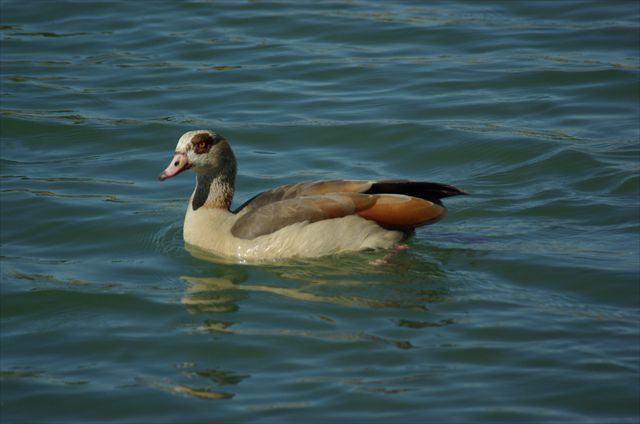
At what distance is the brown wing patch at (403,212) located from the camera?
34.5 feet

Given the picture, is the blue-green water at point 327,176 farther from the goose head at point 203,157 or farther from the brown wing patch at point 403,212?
the goose head at point 203,157

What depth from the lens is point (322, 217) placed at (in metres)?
10.6

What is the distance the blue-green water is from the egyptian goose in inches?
9.4

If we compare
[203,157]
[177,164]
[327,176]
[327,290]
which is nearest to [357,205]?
[327,290]

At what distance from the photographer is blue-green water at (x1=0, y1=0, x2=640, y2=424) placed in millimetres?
8031

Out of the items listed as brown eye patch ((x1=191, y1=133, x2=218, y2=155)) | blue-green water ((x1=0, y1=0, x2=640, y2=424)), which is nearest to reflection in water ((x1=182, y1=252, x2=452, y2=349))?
blue-green water ((x1=0, y1=0, x2=640, y2=424))

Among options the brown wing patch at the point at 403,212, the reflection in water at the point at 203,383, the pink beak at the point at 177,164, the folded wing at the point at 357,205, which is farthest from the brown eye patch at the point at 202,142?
the reflection in water at the point at 203,383

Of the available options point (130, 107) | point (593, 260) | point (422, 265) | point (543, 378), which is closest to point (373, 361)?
point (543, 378)

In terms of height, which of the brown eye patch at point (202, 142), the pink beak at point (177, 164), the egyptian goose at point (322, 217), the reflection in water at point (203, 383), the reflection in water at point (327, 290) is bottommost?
the reflection in water at point (203, 383)

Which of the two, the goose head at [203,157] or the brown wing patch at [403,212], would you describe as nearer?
the brown wing patch at [403,212]

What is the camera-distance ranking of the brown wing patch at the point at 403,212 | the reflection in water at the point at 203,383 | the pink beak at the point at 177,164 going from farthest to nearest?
the pink beak at the point at 177,164, the brown wing patch at the point at 403,212, the reflection in water at the point at 203,383

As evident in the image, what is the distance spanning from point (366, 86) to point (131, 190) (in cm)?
497

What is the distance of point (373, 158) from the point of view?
44.9ft

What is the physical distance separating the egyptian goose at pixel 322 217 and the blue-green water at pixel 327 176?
24 cm
